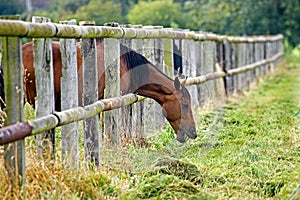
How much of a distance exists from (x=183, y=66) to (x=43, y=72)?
5.07 meters

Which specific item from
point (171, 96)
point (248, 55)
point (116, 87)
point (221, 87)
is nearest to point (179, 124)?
point (171, 96)

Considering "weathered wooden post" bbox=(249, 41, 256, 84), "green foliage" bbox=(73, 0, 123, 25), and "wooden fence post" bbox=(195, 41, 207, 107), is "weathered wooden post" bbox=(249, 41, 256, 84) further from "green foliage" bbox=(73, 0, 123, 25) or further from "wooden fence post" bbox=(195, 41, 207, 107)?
"wooden fence post" bbox=(195, 41, 207, 107)

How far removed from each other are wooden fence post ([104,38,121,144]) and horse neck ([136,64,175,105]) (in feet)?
2.11

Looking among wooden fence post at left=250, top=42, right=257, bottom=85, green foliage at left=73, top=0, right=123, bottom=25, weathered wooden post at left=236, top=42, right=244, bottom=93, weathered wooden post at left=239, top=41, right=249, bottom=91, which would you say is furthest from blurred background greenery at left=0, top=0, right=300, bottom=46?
weathered wooden post at left=236, top=42, right=244, bottom=93

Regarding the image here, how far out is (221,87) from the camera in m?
11.9


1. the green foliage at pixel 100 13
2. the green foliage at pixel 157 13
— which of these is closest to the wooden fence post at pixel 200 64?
the green foliage at pixel 100 13

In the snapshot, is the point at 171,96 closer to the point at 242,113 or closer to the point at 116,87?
the point at 116,87

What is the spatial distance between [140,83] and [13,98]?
9.57 ft

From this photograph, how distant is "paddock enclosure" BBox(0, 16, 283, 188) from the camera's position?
3.98 m

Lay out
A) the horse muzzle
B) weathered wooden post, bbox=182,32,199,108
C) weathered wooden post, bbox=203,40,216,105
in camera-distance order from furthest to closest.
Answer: weathered wooden post, bbox=203,40,216,105
weathered wooden post, bbox=182,32,199,108
the horse muzzle

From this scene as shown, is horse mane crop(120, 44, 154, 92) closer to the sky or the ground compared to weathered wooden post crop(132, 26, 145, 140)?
closer to the sky

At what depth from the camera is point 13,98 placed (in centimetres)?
398

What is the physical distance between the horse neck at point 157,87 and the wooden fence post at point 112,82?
64 cm

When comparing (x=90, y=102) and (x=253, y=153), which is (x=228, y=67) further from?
(x=90, y=102)
